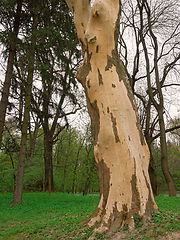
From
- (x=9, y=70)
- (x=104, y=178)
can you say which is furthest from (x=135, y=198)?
(x=9, y=70)

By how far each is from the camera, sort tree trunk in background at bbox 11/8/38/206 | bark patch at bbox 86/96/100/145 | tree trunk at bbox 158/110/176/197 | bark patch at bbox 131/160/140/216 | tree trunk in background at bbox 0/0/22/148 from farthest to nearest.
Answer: tree trunk at bbox 158/110/176/197 → tree trunk in background at bbox 0/0/22/148 → tree trunk in background at bbox 11/8/38/206 → bark patch at bbox 86/96/100/145 → bark patch at bbox 131/160/140/216

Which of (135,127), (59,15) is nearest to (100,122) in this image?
(135,127)

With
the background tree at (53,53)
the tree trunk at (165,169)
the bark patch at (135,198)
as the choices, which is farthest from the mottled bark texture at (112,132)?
the tree trunk at (165,169)

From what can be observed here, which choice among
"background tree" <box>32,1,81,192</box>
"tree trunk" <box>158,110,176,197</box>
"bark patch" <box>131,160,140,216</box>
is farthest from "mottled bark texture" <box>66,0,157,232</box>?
"tree trunk" <box>158,110,176,197</box>

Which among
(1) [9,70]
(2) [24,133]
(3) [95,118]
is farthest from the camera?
(1) [9,70]

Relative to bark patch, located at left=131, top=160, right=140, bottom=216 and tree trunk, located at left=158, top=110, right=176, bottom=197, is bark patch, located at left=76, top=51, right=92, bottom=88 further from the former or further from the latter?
tree trunk, located at left=158, top=110, right=176, bottom=197

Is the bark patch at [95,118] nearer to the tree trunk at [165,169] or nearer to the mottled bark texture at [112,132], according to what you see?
the mottled bark texture at [112,132]

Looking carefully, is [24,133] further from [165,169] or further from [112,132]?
[165,169]

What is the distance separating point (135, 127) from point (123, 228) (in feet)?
5.71

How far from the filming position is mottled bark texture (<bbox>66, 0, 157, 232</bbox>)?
130 inches

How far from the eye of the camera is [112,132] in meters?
3.65

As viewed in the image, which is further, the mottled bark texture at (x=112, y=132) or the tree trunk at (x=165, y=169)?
the tree trunk at (x=165, y=169)

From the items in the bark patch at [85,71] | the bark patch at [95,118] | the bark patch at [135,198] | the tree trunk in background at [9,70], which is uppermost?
the tree trunk in background at [9,70]

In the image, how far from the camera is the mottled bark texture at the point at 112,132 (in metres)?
3.31
